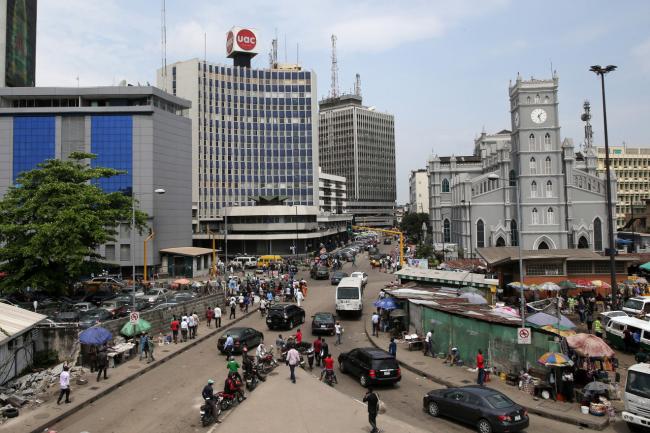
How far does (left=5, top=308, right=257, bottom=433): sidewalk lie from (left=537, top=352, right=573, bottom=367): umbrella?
16626mm

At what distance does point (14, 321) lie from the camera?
21.7m

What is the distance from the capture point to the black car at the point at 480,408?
1432cm

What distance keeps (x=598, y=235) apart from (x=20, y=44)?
3975 inches

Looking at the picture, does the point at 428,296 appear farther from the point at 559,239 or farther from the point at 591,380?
the point at 559,239

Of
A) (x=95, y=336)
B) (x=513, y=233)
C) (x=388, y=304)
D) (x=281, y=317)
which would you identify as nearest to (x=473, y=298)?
(x=388, y=304)

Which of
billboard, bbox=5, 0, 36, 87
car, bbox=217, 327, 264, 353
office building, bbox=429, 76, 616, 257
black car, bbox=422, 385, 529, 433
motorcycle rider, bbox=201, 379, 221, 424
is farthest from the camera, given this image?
billboard, bbox=5, 0, 36, 87

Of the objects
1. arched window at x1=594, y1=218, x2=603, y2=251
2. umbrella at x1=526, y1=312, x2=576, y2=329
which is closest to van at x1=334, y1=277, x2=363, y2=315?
umbrella at x1=526, y1=312, x2=576, y2=329

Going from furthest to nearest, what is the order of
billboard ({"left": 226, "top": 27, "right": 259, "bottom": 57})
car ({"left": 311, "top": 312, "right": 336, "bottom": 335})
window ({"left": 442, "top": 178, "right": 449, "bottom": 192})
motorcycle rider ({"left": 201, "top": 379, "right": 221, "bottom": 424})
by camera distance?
billboard ({"left": 226, "top": 27, "right": 259, "bottom": 57}), window ({"left": 442, "top": 178, "right": 449, "bottom": 192}), car ({"left": 311, "top": 312, "right": 336, "bottom": 335}), motorcycle rider ({"left": 201, "top": 379, "right": 221, "bottom": 424})

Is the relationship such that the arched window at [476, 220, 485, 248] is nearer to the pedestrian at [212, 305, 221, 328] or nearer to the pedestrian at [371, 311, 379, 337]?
the pedestrian at [371, 311, 379, 337]

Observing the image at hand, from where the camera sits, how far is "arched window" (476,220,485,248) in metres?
76.4

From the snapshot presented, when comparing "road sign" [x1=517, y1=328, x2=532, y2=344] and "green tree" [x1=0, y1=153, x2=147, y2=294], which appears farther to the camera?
"green tree" [x1=0, y1=153, x2=147, y2=294]

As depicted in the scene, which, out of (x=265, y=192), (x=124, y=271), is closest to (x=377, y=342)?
(x=124, y=271)

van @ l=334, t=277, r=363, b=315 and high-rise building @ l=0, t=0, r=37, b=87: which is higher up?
high-rise building @ l=0, t=0, r=37, b=87

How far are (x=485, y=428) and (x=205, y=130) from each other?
10843 centimetres
